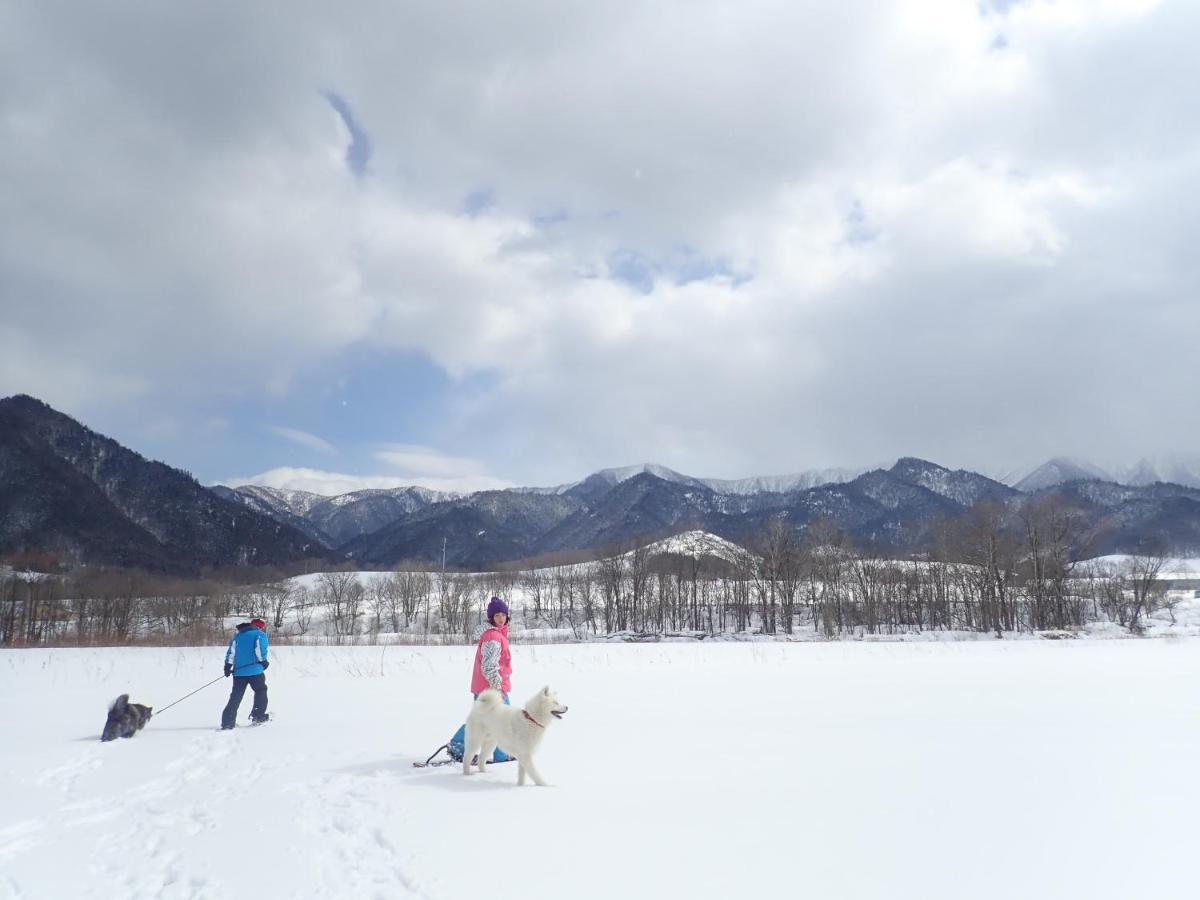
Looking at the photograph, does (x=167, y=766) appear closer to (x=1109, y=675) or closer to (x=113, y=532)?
(x=1109, y=675)

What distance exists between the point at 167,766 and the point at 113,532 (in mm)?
175127

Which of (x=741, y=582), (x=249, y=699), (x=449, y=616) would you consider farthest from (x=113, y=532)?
(x=249, y=699)

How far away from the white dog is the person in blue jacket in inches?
217

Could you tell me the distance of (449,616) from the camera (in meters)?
81.6

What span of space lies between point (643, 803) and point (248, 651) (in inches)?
313

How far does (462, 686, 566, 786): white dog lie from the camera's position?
6480 millimetres

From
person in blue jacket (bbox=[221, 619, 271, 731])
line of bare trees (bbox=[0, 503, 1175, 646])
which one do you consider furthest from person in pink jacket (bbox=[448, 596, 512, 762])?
line of bare trees (bbox=[0, 503, 1175, 646])

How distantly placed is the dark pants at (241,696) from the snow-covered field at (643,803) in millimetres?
385

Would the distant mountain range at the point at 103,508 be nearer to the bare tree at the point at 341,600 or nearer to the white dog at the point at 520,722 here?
the bare tree at the point at 341,600

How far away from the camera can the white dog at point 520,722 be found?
6.48 metres

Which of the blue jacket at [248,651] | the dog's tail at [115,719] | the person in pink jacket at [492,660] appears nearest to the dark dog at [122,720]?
the dog's tail at [115,719]

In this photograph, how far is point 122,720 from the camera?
9.53 meters

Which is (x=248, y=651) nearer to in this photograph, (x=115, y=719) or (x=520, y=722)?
(x=115, y=719)

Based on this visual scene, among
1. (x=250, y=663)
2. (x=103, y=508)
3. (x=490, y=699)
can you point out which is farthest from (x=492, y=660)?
(x=103, y=508)
